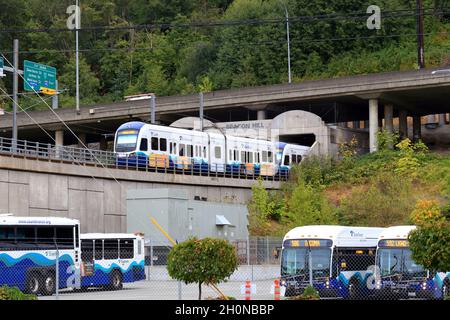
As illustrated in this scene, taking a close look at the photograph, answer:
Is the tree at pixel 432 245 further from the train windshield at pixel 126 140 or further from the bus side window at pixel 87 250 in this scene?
the train windshield at pixel 126 140

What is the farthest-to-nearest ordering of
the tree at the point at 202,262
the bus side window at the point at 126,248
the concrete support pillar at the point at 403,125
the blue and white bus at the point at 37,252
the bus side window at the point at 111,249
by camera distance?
the concrete support pillar at the point at 403,125 < the bus side window at the point at 126,248 < the bus side window at the point at 111,249 < the blue and white bus at the point at 37,252 < the tree at the point at 202,262

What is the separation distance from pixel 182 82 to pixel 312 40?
56.9ft

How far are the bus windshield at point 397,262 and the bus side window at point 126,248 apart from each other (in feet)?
36.7

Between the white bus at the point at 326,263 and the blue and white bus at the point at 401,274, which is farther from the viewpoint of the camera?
the white bus at the point at 326,263

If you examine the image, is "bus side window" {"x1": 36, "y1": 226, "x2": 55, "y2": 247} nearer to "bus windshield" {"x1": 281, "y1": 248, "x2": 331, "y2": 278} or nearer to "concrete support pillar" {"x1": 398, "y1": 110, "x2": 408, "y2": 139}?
"bus windshield" {"x1": 281, "y1": 248, "x2": 331, "y2": 278}

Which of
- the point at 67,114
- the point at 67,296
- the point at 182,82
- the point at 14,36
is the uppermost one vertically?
the point at 14,36

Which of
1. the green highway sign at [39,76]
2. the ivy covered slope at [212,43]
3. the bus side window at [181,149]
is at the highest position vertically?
the ivy covered slope at [212,43]

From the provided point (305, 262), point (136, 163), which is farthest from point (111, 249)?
point (136, 163)

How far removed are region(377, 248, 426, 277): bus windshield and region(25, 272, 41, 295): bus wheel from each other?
37.7 feet

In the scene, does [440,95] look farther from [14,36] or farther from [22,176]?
[14,36]

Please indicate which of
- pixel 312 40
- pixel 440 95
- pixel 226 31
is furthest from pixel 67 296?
pixel 226 31

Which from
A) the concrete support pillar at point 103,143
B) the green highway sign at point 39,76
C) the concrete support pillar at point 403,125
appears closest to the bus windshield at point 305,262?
the green highway sign at point 39,76

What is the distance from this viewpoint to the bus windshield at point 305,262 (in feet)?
101
